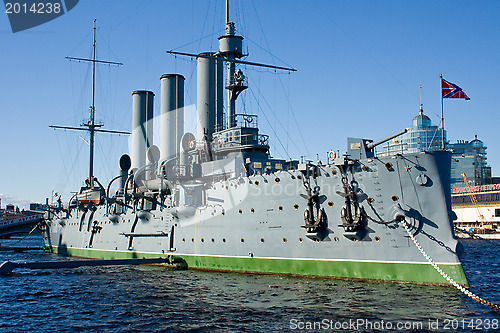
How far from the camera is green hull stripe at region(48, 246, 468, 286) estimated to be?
1853 centimetres

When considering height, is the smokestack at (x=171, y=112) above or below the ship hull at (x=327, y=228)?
above

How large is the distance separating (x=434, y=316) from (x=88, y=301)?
13185 mm

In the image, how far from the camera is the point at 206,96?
34.6m

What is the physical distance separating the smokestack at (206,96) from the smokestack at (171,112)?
5.54 m

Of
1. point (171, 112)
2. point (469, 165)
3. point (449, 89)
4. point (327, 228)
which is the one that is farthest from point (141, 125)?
point (469, 165)

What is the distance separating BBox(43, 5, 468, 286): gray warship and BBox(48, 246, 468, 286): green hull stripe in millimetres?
43

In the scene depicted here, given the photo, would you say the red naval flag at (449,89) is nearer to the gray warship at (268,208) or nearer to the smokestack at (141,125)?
the gray warship at (268,208)

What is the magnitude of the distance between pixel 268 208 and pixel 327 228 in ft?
11.2

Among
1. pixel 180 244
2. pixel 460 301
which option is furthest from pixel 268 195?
pixel 460 301

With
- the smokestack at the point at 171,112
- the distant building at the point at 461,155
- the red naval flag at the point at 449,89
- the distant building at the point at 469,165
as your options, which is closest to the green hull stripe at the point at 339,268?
the red naval flag at the point at 449,89

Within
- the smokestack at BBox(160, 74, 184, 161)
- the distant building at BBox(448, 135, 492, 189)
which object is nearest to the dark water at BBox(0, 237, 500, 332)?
the smokestack at BBox(160, 74, 184, 161)

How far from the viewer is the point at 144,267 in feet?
102

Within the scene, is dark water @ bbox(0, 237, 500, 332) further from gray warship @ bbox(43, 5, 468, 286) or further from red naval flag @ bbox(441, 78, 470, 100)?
red naval flag @ bbox(441, 78, 470, 100)

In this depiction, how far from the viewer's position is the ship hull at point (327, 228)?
18.8 metres
